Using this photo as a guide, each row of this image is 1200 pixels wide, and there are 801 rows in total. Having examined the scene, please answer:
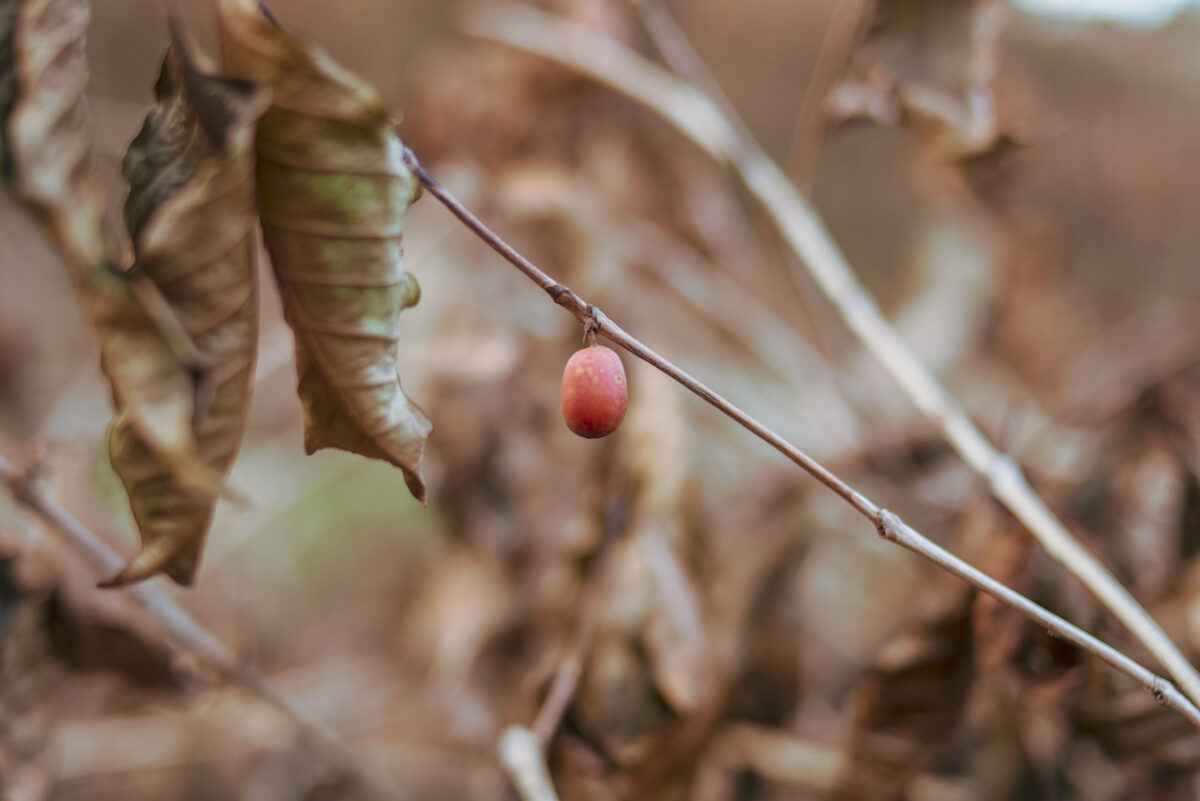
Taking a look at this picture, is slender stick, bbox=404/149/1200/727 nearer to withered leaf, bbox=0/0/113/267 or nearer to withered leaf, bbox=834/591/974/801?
withered leaf, bbox=0/0/113/267

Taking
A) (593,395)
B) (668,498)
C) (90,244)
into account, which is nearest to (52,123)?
(90,244)

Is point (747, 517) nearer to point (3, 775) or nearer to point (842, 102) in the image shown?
point (842, 102)

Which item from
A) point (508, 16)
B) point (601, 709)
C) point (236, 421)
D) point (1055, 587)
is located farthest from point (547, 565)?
point (508, 16)

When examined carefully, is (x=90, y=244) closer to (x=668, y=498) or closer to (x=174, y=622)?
(x=174, y=622)

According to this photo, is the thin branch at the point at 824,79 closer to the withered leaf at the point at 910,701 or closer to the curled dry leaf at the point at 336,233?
the withered leaf at the point at 910,701

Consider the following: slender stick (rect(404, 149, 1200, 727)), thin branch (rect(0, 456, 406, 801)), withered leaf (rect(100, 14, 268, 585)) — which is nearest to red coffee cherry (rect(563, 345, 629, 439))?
slender stick (rect(404, 149, 1200, 727))

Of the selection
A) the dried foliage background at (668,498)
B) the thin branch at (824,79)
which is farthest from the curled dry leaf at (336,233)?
the thin branch at (824,79)
